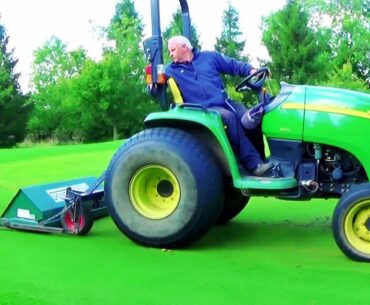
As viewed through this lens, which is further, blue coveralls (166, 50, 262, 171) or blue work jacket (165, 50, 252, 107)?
blue work jacket (165, 50, 252, 107)

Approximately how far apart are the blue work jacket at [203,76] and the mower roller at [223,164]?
82 millimetres

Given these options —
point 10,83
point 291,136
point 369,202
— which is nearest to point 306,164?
point 291,136

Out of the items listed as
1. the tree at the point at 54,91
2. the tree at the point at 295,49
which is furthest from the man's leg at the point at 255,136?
the tree at the point at 54,91

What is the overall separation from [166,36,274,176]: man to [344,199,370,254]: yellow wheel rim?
2.59 feet

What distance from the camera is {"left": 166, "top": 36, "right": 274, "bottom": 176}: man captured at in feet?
16.1

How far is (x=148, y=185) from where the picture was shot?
5102 mm

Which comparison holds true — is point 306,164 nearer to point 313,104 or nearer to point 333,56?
point 313,104

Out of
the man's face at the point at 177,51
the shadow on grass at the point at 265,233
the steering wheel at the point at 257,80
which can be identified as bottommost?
the shadow on grass at the point at 265,233

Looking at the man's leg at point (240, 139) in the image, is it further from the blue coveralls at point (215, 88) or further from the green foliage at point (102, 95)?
the green foliage at point (102, 95)

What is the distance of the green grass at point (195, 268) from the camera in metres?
3.56

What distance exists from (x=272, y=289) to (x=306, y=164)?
4.46 feet

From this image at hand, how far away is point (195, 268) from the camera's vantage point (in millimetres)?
4234

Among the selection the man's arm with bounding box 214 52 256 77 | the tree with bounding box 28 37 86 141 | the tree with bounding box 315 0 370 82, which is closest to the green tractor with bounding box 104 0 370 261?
the man's arm with bounding box 214 52 256 77

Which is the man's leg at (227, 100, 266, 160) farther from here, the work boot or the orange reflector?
the orange reflector
